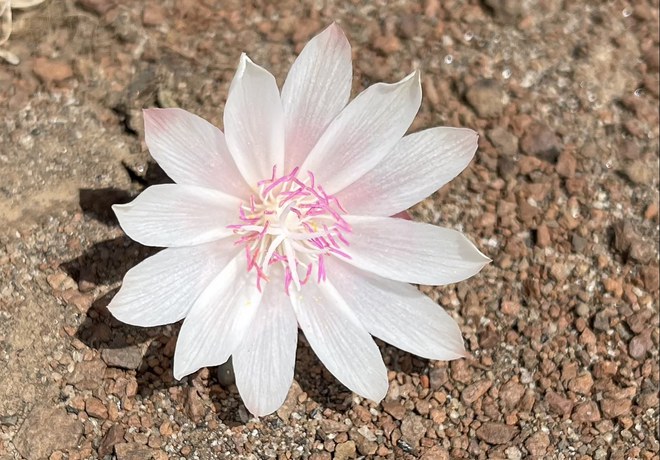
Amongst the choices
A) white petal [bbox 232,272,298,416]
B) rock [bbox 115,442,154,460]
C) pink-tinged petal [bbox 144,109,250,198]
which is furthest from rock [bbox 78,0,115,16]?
rock [bbox 115,442,154,460]

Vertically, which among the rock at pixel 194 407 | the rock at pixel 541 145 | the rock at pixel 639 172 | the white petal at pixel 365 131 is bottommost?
the rock at pixel 194 407

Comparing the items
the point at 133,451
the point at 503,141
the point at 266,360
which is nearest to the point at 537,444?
the point at 266,360

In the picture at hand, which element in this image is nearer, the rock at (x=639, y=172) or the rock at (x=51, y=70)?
the rock at (x=51, y=70)

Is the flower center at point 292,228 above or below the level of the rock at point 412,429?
above

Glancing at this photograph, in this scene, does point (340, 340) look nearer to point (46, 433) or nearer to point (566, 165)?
point (46, 433)

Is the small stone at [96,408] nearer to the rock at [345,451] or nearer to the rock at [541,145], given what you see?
the rock at [345,451]

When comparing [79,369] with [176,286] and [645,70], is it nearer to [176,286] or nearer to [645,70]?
[176,286]

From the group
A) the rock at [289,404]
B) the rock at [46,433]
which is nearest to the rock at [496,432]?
the rock at [289,404]

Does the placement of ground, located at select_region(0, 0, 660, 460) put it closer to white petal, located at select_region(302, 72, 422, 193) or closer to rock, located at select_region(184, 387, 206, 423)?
rock, located at select_region(184, 387, 206, 423)

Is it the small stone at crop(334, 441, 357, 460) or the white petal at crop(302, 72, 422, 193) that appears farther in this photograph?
the small stone at crop(334, 441, 357, 460)
